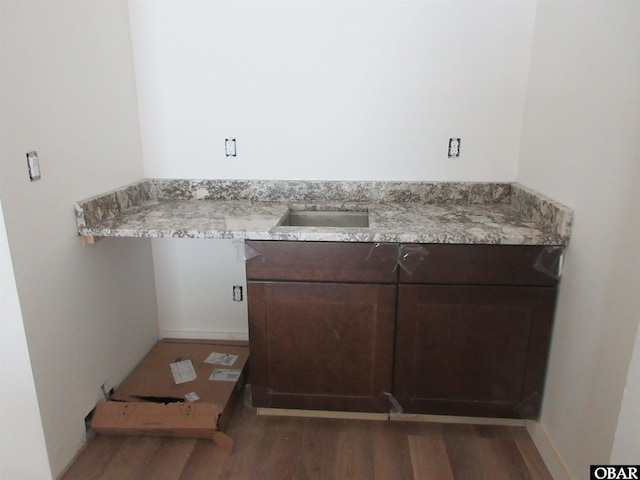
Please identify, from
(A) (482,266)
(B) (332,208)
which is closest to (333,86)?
(B) (332,208)

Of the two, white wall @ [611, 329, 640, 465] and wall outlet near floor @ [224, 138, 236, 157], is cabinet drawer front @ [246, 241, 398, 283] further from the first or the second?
white wall @ [611, 329, 640, 465]

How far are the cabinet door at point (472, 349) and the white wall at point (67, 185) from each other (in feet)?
4.23

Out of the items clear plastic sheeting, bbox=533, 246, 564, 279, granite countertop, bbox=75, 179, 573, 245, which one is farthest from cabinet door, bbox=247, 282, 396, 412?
→ clear plastic sheeting, bbox=533, 246, 564, 279

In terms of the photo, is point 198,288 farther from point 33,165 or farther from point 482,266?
point 482,266

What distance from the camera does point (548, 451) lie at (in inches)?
69.2

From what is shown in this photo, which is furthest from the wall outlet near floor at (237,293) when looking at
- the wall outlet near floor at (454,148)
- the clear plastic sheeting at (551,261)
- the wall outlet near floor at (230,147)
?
the clear plastic sheeting at (551,261)

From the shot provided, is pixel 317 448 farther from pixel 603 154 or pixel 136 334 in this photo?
pixel 603 154

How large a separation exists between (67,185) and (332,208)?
1.16m

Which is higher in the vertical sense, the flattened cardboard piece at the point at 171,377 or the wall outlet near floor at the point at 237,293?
the wall outlet near floor at the point at 237,293

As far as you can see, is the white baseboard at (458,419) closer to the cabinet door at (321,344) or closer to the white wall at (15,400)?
the cabinet door at (321,344)

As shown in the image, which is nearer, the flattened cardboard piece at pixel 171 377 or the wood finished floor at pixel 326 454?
the wood finished floor at pixel 326 454

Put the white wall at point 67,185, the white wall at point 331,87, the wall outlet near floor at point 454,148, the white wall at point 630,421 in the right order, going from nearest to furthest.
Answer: the white wall at point 630,421 → the white wall at point 67,185 → the white wall at point 331,87 → the wall outlet near floor at point 454,148

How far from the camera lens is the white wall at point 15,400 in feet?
4.72

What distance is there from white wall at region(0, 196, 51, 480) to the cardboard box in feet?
0.88
